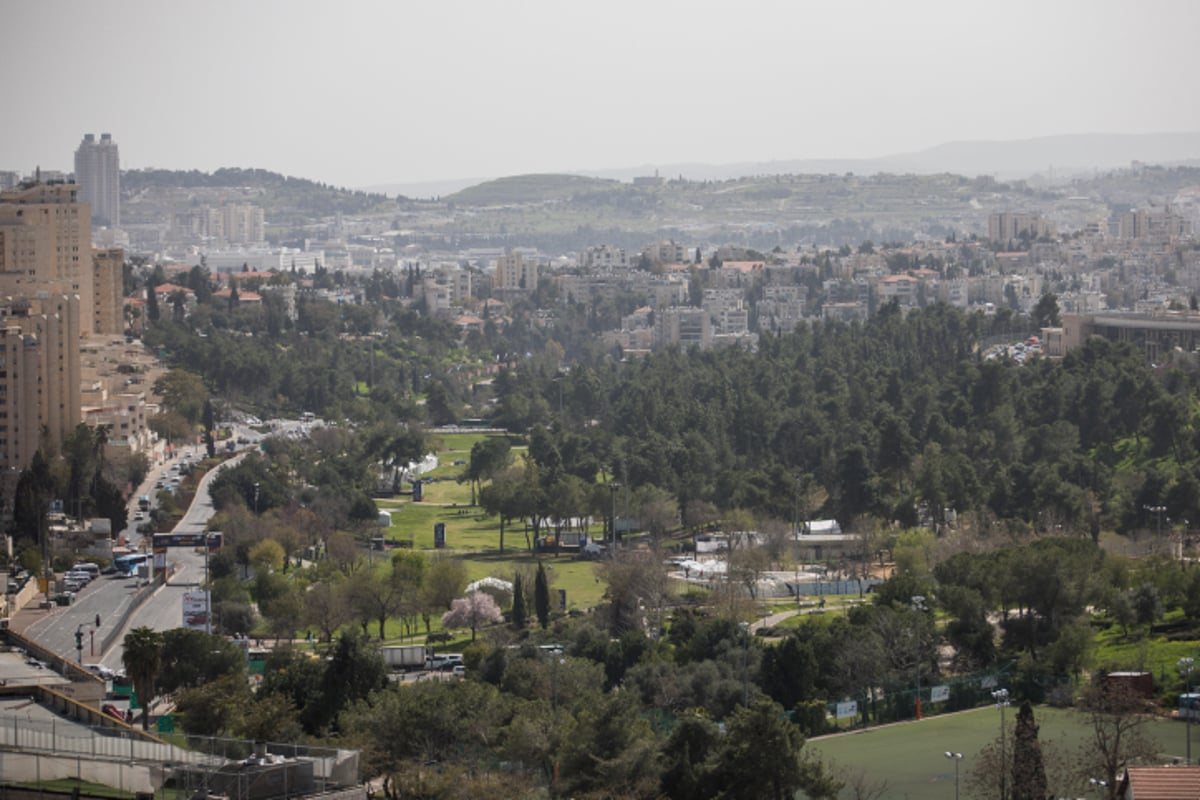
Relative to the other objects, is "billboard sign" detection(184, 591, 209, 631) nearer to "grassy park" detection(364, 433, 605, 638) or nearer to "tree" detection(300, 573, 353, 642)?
"tree" detection(300, 573, 353, 642)

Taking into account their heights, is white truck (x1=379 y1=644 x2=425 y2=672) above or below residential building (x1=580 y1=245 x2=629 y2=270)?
below

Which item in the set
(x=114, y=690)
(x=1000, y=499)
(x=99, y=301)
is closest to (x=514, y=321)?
(x=99, y=301)

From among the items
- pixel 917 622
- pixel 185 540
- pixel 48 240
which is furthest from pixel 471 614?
pixel 48 240

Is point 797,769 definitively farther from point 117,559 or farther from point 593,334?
point 593,334

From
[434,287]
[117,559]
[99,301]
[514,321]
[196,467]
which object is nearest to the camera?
[117,559]

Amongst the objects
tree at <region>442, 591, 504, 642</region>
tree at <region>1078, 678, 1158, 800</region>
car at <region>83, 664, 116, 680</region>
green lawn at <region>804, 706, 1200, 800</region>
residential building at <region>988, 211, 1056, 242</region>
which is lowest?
tree at <region>442, 591, 504, 642</region>

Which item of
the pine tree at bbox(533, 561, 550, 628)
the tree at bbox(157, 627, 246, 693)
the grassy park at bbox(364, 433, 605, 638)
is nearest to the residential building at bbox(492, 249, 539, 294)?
the grassy park at bbox(364, 433, 605, 638)

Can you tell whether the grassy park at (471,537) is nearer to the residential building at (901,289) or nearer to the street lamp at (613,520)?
the street lamp at (613,520)
